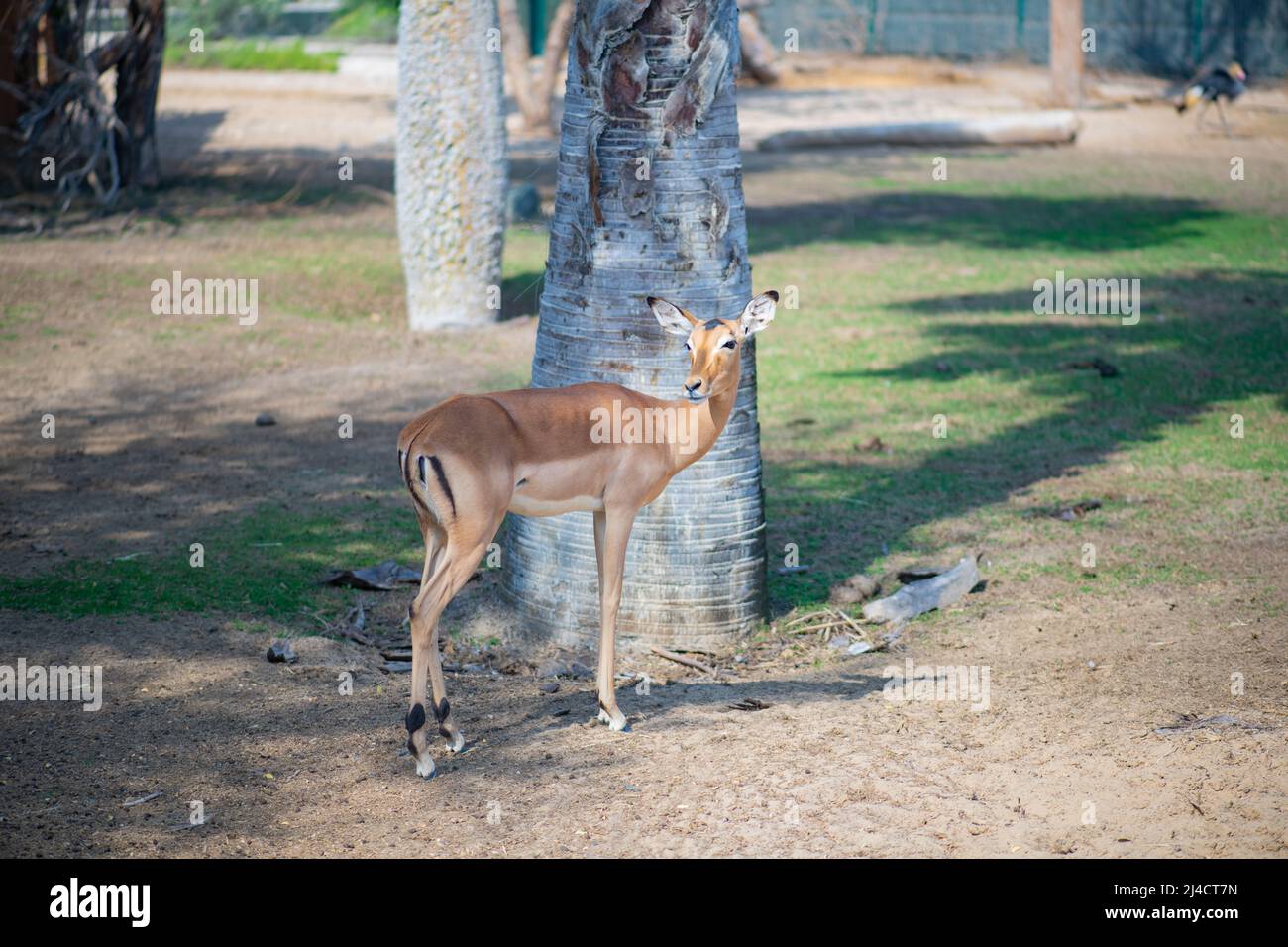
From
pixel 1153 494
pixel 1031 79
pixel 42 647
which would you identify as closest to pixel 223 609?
pixel 42 647

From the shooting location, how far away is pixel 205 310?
13266 millimetres

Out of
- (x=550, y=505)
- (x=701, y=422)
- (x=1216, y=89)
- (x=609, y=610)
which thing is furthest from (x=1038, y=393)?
(x=1216, y=89)

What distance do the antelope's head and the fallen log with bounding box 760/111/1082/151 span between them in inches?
727

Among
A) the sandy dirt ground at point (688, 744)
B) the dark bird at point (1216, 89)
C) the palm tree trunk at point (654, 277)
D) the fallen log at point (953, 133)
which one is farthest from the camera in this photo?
the dark bird at point (1216, 89)

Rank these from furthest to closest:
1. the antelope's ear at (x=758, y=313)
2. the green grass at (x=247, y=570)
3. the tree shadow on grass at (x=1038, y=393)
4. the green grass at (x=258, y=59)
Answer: the green grass at (x=258, y=59) < the tree shadow on grass at (x=1038, y=393) < the green grass at (x=247, y=570) < the antelope's ear at (x=758, y=313)

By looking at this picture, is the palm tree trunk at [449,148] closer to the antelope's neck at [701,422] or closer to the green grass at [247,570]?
the green grass at [247,570]

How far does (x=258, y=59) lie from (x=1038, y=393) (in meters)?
25.5

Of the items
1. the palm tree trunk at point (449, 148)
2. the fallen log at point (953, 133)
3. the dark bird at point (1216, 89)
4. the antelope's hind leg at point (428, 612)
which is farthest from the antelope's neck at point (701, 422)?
the dark bird at point (1216, 89)

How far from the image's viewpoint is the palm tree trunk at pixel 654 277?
679 centimetres

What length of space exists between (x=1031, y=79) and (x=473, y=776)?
28.3 meters

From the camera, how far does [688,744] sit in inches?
220

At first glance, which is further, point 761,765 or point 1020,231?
point 1020,231

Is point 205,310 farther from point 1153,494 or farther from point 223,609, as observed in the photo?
point 1153,494

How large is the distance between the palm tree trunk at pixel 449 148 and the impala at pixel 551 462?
742 centimetres
